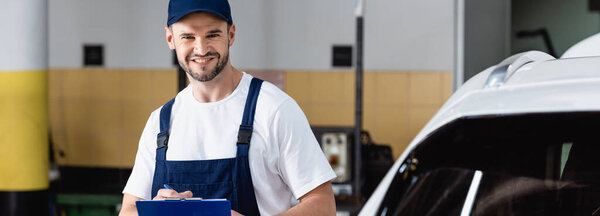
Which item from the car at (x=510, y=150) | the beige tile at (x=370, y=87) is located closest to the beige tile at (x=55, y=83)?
the beige tile at (x=370, y=87)

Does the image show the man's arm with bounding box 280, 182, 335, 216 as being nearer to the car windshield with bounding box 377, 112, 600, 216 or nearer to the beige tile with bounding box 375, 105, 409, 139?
the car windshield with bounding box 377, 112, 600, 216

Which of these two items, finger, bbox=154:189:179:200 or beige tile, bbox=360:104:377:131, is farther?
beige tile, bbox=360:104:377:131

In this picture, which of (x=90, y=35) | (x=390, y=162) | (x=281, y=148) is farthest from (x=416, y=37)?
(x=281, y=148)

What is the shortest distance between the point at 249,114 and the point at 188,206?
24 cm

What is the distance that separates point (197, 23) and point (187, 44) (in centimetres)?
4

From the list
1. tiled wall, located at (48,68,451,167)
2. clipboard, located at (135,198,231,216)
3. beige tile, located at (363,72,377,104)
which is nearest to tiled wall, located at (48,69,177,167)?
tiled wall, located at (48,68,451,167)

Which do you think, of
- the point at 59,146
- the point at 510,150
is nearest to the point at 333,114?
the point at 59,146

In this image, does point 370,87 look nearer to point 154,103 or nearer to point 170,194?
point 154,103

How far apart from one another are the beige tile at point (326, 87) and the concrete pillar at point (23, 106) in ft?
6.91

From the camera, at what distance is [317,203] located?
51.1 inches

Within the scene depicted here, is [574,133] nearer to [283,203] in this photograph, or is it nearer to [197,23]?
[283,203]

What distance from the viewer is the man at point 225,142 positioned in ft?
3.79

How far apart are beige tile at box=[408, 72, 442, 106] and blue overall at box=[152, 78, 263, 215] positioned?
4391mm

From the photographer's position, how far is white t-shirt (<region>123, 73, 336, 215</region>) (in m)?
1.21
